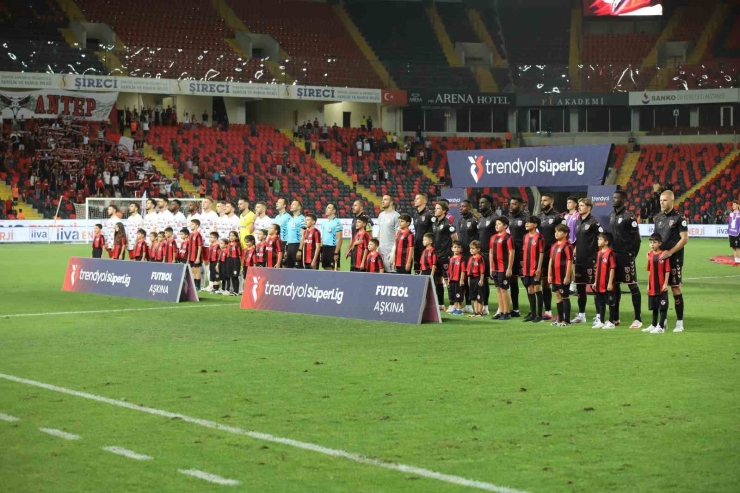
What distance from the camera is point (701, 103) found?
58156 millimetres

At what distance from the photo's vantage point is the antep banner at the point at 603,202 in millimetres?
20641

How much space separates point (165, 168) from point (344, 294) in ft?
113

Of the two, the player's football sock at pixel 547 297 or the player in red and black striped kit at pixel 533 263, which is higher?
the player in red and black striped kit at pixel 533 263

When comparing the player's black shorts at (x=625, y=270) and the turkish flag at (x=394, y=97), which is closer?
the player's black shorts at (x=625, y=270)

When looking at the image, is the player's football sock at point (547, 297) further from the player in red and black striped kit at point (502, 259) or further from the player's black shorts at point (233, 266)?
the player's black shorts at point (233, 266)

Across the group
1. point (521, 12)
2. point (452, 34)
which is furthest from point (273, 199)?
point (521, 12)

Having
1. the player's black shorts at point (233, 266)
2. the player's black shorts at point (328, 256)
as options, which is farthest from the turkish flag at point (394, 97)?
the player's black shorts at point (328, 256)

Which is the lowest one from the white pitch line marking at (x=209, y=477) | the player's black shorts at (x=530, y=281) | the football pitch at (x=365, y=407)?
the white pitch line marking at (x=209, y=477)

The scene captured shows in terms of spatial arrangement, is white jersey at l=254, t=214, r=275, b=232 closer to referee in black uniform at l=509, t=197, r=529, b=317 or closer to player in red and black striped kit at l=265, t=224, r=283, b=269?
player in red and black striped kit at l=265, t=224, r=283, b=269

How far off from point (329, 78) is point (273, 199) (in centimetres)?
1070

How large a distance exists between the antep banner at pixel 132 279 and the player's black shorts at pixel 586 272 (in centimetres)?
766

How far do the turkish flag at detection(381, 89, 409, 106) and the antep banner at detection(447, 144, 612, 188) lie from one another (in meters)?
35.4

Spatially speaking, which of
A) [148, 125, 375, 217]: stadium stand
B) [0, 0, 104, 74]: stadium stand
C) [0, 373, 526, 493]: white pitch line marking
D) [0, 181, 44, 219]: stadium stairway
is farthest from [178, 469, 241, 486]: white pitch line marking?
[0, 0, 104, 74]: stadium stand

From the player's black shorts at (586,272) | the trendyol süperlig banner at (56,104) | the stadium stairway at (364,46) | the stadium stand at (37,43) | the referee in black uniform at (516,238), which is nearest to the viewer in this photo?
the player's black shorts at (586,272)
